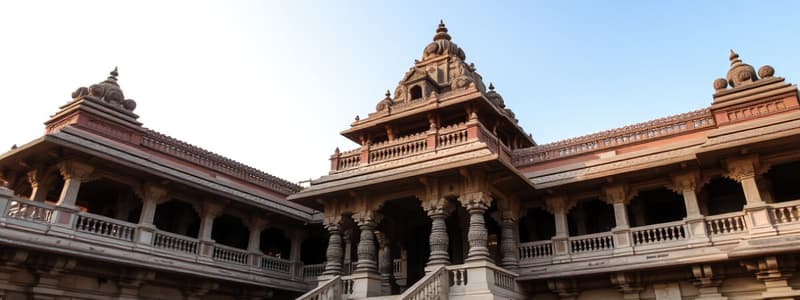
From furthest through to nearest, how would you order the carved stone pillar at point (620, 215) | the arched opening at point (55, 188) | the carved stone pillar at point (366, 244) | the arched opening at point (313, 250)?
the arched opening at point (313, 250), the arched opening at point (55, 188), the carved stone pillar at point (366, 244), the carved stone pillar at point (620, 215)

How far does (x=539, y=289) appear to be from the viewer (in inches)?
560

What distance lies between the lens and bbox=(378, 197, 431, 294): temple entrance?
16766mm

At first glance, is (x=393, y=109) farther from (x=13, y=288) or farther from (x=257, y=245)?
(x=13, y=288)

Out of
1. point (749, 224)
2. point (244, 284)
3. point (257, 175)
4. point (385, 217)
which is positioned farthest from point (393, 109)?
point (749, 224)

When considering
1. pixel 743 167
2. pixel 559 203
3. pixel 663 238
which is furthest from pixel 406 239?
pixel 743 167

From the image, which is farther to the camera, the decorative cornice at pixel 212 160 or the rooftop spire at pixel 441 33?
the rooftop spire at pixel 441 33

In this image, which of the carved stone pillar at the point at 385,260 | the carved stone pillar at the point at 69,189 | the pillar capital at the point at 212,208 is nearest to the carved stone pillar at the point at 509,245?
the carved stone pillar at the point at 385,260

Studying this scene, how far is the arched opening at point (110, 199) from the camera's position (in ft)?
52.5

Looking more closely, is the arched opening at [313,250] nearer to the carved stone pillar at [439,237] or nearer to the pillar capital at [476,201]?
the carved stone pillar at [439,237]

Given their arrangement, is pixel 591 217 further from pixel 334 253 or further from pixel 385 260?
pixel 334 253

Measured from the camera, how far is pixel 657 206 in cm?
1571

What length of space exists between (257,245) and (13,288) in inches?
272

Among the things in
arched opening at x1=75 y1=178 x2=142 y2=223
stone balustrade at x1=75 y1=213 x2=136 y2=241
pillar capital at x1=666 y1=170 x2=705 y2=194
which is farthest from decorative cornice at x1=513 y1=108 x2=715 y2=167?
arched opening at x1=75 y1=178 x2=142 y2=223

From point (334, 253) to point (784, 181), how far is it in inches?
482
